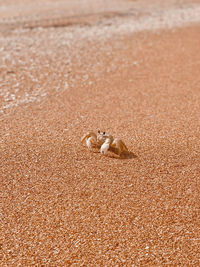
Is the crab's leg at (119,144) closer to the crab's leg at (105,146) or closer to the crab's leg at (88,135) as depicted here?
the crab's leg at (105,146)

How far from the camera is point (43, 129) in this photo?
11.9ft

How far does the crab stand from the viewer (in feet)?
9.99

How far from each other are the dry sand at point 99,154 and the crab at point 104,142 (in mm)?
81

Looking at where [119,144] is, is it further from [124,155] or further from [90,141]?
[90,141]

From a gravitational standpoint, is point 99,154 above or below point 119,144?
below

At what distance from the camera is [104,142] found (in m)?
3.15

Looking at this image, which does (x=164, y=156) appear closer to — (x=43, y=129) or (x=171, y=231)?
(x=171, y=231)

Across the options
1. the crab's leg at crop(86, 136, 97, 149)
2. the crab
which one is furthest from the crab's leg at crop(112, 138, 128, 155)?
the crab's leg at crop(86, 136, 97, 149)

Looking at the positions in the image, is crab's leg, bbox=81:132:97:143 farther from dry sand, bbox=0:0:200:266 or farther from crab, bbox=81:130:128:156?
dry sand, bbox=0:0:200:266

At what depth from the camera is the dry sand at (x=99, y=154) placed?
221cm

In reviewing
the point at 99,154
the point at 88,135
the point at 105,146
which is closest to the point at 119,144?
the point at 105,146

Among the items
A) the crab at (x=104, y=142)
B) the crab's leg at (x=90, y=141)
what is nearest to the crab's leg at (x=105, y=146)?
the crab at (x=104, y=142)

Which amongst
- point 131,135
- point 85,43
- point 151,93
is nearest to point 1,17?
point 85,43

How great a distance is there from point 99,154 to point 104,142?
4.6 inches
